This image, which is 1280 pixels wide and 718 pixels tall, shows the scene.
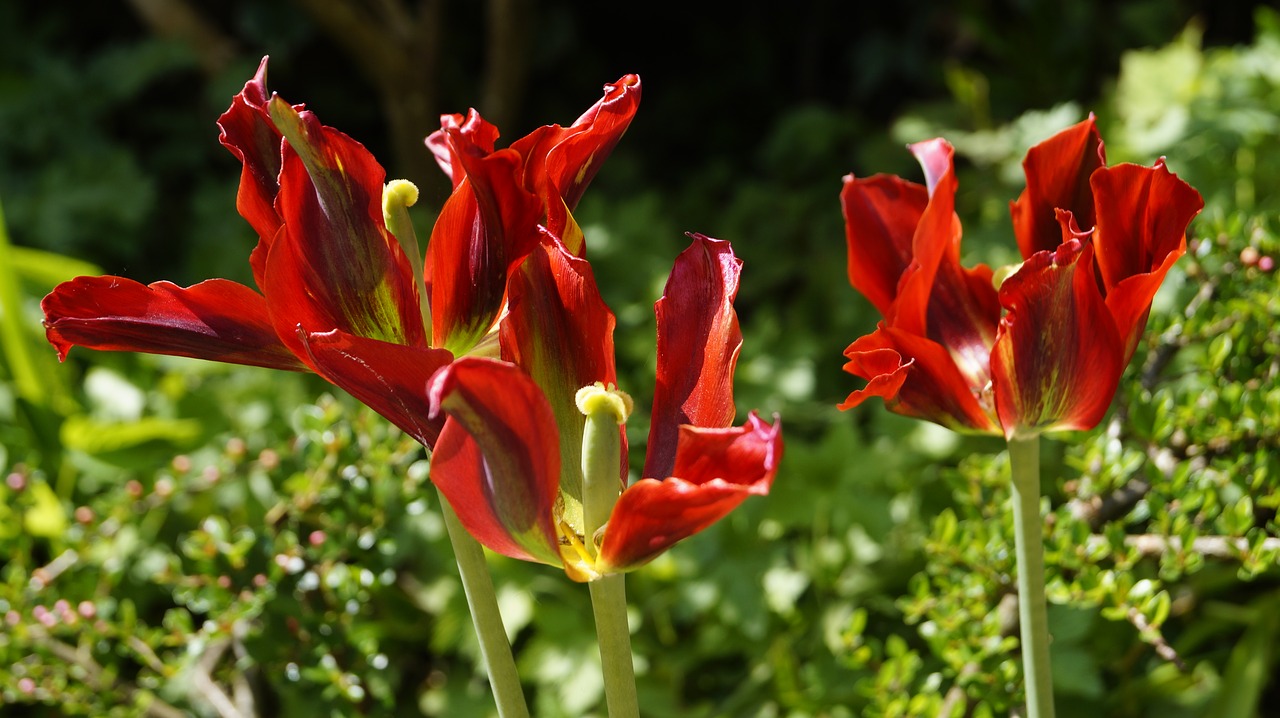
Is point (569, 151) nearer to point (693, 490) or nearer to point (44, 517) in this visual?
point (693, 490)

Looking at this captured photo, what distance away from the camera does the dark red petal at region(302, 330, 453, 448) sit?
49 cm

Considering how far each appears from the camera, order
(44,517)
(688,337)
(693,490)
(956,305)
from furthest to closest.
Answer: (44,517) < (956,305) < (688,337) < (693,490)

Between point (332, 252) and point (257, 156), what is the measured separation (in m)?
0.08

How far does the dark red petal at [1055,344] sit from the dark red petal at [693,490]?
17 cm

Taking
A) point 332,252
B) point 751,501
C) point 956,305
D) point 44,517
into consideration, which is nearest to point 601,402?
point 332,252

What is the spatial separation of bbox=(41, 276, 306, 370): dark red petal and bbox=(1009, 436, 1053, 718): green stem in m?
0.39

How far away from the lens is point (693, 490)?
468mm

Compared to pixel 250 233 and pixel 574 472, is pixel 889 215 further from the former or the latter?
pixel 250 233

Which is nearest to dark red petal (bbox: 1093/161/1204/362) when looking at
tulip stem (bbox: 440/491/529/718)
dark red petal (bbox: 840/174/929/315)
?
dark red petal (bbox: 840/174/929/315)

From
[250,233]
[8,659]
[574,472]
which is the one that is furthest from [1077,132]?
[250,233]

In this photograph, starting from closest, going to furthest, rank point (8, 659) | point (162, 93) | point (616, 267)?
point (8, 659), point (616, 267), point (162, 93)

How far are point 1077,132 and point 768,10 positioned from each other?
10.4 ft

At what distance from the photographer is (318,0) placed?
2.53 meters

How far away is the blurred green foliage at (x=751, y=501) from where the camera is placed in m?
0.92
